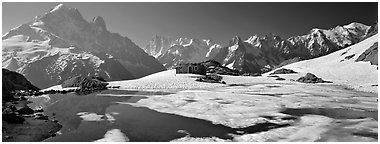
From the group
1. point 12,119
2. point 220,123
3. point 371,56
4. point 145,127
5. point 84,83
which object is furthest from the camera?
point 371,56

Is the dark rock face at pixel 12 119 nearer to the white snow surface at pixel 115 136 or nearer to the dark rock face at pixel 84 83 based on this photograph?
the white snow surface at pixel 115 136

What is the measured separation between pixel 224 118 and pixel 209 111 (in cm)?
369

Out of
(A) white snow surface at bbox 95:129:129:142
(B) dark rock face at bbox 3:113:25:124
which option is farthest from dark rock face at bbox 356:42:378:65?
(B) dark rock face at bbox 3:113:25:124

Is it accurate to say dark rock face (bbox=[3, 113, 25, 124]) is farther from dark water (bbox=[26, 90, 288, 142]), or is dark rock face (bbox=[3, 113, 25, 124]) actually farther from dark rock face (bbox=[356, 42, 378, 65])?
dark rock face (bbox=[356, 42, 378, 65])

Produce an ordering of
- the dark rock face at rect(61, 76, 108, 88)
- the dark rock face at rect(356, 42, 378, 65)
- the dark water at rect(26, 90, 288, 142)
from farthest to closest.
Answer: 1. the dark rock face at rect(356, 42, 378, 65)
2. the dark rock face at rect(61, 76, 108, 88)
3. the dark water at rect(26, 90, 288, 142)

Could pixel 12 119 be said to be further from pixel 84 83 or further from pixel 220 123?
pixel 84 83

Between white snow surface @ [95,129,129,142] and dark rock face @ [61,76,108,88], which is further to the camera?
dark rock face @ [61,76,108,88]


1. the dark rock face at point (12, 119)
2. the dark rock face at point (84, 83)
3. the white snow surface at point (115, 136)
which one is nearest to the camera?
the white snow surface at point (115, 136)

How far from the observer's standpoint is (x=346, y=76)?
84062 mm

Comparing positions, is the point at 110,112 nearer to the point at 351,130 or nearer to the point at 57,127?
the point at 57,127

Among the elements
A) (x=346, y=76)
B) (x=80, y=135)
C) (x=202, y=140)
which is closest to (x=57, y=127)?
(x=80, y=135)

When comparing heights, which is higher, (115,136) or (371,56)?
(371,56)

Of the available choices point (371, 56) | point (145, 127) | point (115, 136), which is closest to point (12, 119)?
point (115, 136)

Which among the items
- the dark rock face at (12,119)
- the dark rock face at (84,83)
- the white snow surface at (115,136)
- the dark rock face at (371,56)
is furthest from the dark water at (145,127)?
the dark rock face at (371,56)
